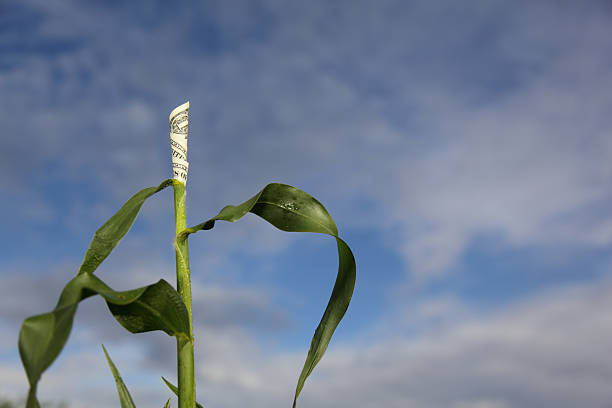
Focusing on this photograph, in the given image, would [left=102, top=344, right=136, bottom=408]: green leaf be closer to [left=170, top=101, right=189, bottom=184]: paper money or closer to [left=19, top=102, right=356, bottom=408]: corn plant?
[left=19, top=102, right=356, bottom=408]: corn plant

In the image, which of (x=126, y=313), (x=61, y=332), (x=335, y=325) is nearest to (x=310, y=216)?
(x=335, y=325)

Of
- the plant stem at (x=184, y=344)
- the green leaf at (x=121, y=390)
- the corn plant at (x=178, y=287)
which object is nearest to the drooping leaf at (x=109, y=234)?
the corn plant at (x=178, y=287)

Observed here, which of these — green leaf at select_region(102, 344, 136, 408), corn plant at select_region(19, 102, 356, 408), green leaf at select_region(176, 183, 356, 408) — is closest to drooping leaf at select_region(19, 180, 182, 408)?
corn plant at select_region(19, 102, 356, 408)

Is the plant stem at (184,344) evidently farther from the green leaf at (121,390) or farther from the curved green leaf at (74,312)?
the green leaf at (121,390)

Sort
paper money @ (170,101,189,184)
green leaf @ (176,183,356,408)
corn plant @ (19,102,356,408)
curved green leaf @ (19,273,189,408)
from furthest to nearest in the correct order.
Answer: paper money @ (170,101,189,184), green leaf @ (176,183,356,408), corn plant @ (19,102,356,408), curved green leaf @ (19,273,189,408)

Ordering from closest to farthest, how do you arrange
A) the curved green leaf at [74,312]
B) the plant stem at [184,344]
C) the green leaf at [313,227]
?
the curved green leaf at [74,312] → the plant stem at [184,344] → the green leaf at [313,227]

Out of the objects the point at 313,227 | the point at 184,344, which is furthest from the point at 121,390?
the point at 313,227

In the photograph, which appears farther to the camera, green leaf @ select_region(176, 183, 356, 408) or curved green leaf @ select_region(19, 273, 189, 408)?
green leaf @ select_region(176, 183, 356, 408)

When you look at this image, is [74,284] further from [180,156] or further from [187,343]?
[180,156]
